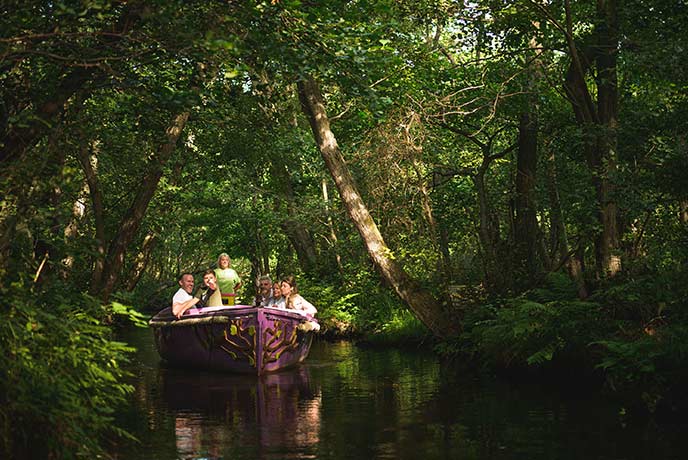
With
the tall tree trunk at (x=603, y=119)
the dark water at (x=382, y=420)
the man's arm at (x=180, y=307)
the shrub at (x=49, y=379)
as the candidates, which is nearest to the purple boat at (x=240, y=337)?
the man's arm at (x=180, y=307)

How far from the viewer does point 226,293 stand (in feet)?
62.0

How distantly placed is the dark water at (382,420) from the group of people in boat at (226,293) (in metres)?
1.62

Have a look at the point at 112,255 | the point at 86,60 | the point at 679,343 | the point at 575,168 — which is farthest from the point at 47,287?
the point at 575,168

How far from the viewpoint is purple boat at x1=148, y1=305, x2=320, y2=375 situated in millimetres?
16156

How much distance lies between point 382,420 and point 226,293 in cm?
865

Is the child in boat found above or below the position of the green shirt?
below

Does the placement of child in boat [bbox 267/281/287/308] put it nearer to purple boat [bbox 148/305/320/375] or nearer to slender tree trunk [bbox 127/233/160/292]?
purple boat [bbox 148/305/320/375]

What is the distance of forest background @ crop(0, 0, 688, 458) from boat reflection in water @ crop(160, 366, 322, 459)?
1.00 metres

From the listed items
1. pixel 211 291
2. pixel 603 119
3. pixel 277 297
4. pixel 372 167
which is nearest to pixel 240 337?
pixel 277 297

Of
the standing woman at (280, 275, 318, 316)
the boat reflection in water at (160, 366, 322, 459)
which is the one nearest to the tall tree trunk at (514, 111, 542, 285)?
the standing woman at (280, 275, 318, 316)

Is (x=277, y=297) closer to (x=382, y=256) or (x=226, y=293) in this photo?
(x=226, y=293)

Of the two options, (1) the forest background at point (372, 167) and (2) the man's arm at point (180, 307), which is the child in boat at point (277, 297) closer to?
(2) the man's arm at point (180, 307)

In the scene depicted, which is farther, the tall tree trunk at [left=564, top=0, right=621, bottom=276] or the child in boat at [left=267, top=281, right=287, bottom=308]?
the child in boat at [left=267, top=281, right=287, bottom=308]

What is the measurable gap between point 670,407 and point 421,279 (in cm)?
904
